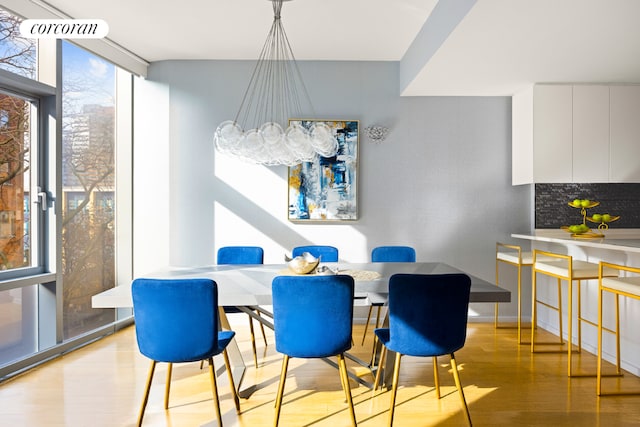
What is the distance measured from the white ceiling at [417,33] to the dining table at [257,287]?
1.78 metres

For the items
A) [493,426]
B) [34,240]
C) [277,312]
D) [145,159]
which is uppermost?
[145,159]

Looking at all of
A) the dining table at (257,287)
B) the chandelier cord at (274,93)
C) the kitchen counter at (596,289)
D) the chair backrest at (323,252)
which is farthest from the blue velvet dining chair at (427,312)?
the chandelier cord at (274,93)

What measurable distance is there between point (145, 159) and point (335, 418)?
3785mm

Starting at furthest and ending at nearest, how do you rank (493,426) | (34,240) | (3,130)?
(34,240)
(3,130)
(493,426)

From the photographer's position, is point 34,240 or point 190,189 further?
point 190,189

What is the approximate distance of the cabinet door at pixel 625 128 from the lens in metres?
5.00

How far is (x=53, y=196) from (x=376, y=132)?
3.30 m

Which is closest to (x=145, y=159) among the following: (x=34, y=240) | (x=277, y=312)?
(x=34, y=240)

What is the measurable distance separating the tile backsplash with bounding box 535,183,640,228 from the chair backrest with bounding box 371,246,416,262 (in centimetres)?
178

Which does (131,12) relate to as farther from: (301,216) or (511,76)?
(511,76)

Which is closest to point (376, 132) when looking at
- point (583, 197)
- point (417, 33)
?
point (417, 33)

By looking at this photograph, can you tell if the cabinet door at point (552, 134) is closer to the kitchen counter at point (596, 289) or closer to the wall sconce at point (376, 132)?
the kitchen counter at point (596, 289)

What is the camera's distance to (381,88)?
18.3 feet

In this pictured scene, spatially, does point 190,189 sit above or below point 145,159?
below
